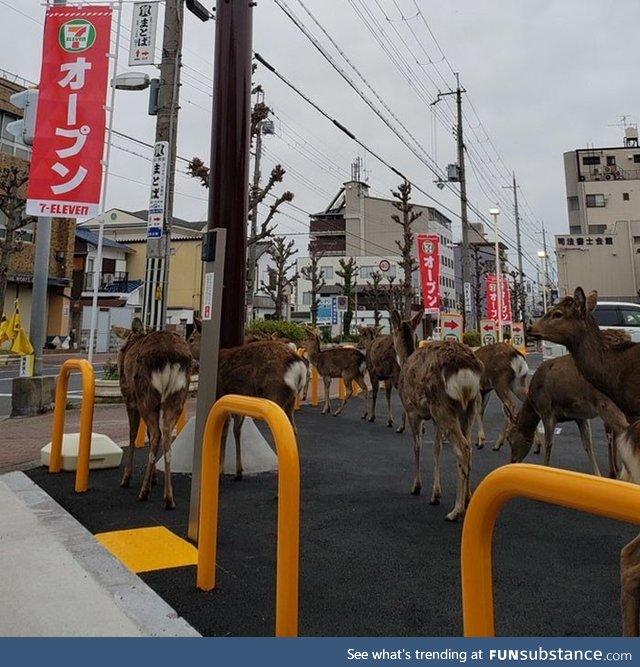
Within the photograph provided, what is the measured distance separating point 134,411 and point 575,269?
45033 mm

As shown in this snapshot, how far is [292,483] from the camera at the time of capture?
2.12 m

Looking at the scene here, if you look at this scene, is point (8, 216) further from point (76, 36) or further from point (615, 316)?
point (615, 316)

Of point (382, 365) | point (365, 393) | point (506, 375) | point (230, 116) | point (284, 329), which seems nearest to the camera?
point (230, 116)

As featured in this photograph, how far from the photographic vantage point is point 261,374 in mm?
4844

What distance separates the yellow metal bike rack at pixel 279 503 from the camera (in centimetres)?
207

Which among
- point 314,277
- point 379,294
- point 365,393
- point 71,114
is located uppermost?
point 314,277

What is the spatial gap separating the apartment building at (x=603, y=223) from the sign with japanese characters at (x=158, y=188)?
3522cm

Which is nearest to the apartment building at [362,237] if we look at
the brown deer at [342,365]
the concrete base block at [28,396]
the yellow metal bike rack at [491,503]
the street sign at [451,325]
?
the street sign at [451,325]

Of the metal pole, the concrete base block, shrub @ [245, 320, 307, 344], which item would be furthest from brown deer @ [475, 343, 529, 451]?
shrub @ [245, 320, 307, 344]

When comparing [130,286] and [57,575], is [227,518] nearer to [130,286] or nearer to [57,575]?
[57,575]

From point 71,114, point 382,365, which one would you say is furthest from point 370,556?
point 71,114

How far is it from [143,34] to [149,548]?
24.3 ft

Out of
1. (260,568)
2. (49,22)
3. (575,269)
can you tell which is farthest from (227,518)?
(575,269)

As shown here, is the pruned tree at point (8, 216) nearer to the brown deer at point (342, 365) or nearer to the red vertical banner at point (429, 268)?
the brown deer at point (342, 365)
